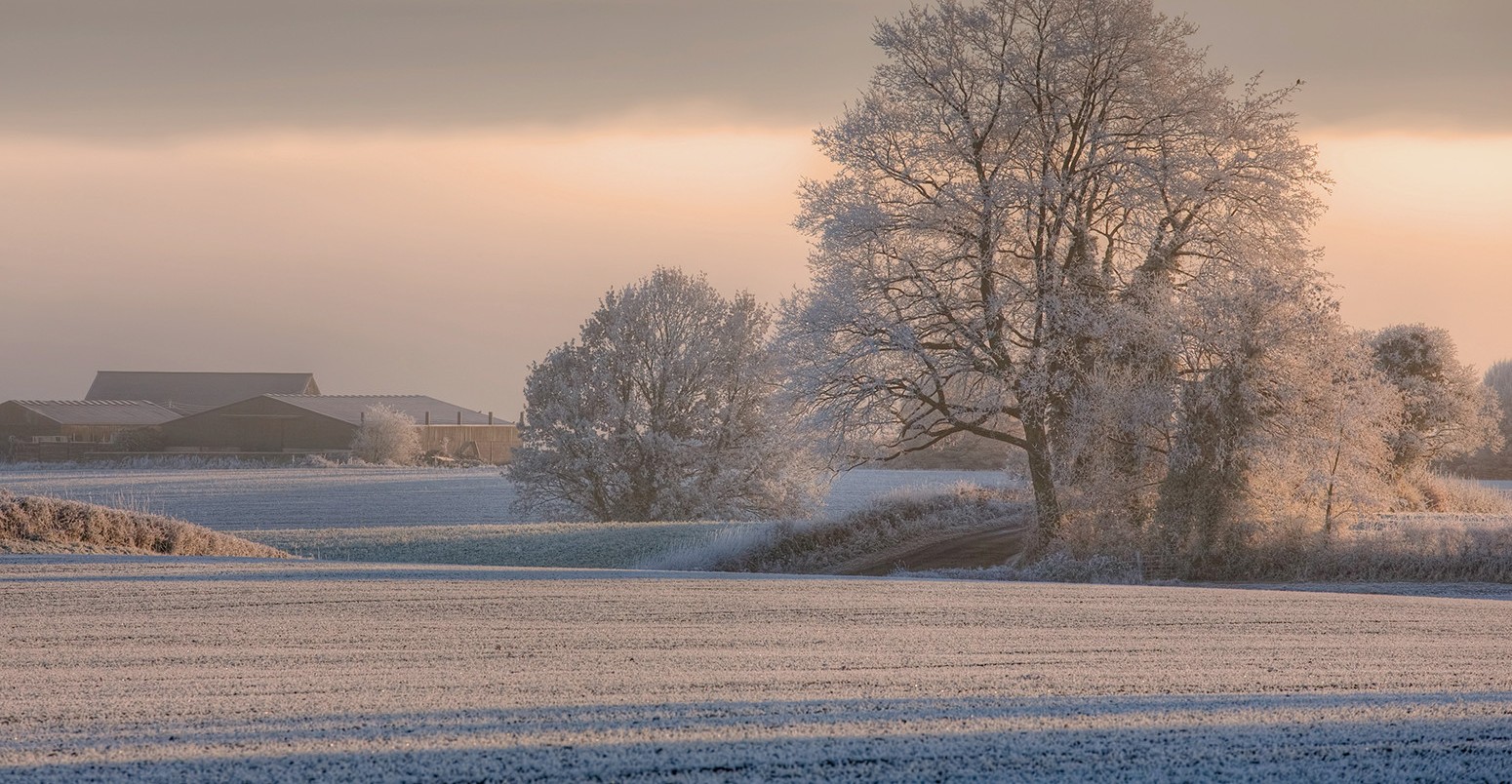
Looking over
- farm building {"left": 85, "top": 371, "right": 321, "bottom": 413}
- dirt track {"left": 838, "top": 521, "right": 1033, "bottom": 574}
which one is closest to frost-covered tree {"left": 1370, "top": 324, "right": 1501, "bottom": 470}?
dirt track {"left": 838, "top": 521, "right": 1033, "bottom": 574}

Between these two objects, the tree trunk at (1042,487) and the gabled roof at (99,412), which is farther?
the gabled roof at (99,412)

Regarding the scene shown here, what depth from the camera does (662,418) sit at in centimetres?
3400

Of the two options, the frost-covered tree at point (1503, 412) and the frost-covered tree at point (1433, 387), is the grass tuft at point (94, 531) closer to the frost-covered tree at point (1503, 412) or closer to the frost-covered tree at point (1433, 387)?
the frost-covered tree at point (1433, 387)

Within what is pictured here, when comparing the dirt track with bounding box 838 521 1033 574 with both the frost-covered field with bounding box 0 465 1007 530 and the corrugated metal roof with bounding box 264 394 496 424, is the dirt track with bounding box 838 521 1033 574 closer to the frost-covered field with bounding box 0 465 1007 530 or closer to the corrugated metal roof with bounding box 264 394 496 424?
the frost-covered field with bounding box 0 465 1007 530

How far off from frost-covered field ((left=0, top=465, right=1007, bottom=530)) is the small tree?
6.38 metres

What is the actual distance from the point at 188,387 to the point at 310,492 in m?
52.5

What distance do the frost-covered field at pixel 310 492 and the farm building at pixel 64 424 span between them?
23.4 ft

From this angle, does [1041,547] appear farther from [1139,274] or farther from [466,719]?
[466,719]

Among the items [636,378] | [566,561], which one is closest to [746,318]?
[636,378]

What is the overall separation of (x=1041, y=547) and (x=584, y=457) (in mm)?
14622

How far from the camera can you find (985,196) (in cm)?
2270

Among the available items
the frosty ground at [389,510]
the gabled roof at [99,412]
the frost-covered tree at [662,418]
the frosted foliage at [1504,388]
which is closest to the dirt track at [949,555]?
the frosty ground at [389,510]

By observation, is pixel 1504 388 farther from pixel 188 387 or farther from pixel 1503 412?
pixel 188 387

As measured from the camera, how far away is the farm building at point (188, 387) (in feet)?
303
